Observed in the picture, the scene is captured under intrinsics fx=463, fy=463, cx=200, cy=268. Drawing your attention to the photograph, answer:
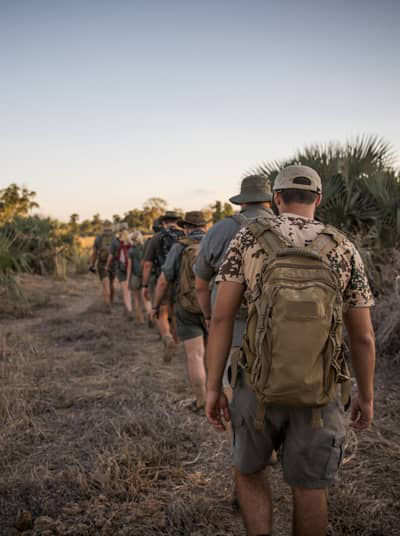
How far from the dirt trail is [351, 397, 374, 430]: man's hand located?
86 cm

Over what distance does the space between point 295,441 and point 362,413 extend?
459mm

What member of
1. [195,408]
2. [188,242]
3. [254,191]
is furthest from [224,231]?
[195,408]

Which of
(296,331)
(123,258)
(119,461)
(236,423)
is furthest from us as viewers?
(123,258)

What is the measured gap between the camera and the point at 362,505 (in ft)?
9.46

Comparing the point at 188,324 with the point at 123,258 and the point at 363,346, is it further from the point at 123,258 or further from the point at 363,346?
the point at 123,258

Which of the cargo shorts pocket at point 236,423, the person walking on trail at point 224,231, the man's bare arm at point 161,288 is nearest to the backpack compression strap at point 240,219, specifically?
the person walking on trail at point 224,231

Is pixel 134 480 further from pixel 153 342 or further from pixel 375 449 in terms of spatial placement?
pixel 153 342

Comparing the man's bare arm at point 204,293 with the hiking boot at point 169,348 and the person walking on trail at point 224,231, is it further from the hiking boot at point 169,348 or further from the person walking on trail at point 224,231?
the hiking boot at point 169,348

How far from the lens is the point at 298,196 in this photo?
2076 millimetres

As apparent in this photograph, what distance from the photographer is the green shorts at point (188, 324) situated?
14.2 feet

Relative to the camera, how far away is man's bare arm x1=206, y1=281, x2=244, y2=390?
6.84 feet

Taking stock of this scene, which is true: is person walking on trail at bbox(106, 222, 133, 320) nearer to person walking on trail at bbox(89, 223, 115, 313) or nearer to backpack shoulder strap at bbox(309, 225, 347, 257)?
person walking on trail at bbox(89, 223, 115, 313)

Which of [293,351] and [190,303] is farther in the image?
[190,303]

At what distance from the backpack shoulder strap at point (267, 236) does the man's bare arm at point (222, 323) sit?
24cm
